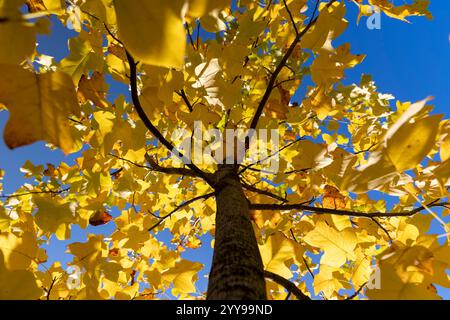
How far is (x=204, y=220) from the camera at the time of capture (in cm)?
287

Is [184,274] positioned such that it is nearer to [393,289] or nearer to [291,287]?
[291,287]

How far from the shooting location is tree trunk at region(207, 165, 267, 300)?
2.64ft

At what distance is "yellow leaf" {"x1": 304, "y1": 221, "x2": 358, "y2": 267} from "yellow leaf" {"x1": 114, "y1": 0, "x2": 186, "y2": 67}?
1066 mm

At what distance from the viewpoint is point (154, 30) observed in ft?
1.37

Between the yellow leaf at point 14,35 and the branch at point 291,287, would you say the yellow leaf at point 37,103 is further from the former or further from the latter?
the branch at point 291,287

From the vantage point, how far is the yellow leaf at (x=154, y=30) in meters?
0.41

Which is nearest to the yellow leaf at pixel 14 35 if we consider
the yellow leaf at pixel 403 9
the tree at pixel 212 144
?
the tree at pixel 212 144

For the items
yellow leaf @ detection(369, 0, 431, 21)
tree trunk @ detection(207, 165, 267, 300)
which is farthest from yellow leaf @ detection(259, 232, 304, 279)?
yellow leaf @ detection(369, 0, 431, 21)

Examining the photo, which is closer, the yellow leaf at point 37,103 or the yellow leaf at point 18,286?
the yellow leaf at point 37,103

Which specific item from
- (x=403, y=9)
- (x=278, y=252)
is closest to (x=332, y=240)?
(x=278, y=252)


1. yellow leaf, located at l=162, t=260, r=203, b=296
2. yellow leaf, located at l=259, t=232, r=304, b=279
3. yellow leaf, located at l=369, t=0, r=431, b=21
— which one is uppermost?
yellow leaf, located at l=369, t=0, r=431, b=21

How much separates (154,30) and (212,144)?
1.52m

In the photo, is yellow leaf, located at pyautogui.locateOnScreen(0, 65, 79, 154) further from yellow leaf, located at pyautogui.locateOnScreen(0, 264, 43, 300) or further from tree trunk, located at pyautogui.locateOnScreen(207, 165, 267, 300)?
tree trunk, located at pyautogui.locateOnScreen(207, 165, 267, 300)
